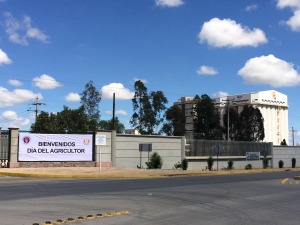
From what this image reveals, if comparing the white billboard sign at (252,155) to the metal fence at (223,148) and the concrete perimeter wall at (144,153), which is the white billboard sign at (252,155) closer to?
the metal fence at (223,148)

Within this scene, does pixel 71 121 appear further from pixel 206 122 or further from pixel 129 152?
pixel 206 122

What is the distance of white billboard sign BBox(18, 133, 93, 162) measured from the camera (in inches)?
1211

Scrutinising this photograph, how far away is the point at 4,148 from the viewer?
1204 inches

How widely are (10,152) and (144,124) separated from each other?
45637 mm

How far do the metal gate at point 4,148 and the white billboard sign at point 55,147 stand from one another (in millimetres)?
1032

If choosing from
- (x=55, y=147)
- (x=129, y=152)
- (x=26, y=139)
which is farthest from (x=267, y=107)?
(x=26, y=139)

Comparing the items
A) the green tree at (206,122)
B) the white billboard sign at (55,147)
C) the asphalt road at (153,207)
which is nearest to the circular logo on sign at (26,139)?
the white billboard sign at (55,147)

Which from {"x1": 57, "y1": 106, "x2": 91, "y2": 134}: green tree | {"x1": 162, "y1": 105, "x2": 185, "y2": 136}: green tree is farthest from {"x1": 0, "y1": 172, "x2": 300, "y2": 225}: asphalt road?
{"x1": 162, "y1": 105, "x2": 185, "y2": 136}: green tree

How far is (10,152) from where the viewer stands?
29.9m

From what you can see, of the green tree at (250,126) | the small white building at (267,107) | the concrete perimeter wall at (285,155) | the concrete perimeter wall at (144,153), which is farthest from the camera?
the small white building at (267,107)

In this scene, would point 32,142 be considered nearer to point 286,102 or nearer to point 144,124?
point 144,124

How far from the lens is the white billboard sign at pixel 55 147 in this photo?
1211 inches

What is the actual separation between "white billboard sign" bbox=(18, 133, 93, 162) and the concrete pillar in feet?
0.97

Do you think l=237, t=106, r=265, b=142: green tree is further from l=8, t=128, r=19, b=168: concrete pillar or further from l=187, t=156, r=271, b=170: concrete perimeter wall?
l=8, t=128, r=19, b=168: concrete pillar
